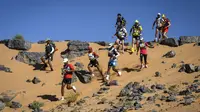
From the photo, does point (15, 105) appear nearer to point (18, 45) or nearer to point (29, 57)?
point (29, 57)

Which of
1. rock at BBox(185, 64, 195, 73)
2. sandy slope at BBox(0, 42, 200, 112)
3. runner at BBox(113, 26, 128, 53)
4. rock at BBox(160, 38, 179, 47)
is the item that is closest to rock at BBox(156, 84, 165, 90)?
sandy slope at BBox(0, 42, 200, 112)

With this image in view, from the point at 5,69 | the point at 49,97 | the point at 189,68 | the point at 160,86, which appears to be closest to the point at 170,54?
the point at 189,68

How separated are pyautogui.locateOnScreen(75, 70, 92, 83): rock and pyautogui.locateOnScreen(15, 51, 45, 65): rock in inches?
152

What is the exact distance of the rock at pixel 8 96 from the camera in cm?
1313

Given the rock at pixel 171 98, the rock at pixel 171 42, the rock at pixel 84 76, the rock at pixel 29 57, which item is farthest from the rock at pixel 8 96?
the rock at pixel 171 42

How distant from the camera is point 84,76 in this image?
1464 centimetres

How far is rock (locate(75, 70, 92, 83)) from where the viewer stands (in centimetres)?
1458

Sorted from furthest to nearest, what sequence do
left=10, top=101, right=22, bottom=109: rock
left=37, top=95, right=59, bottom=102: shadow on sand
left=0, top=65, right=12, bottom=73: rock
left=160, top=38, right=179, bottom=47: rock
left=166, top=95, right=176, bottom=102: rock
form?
left=160, top=38, right=179, bottom=47: rock
left=0, top=65, right=12, bottom=73: rock
left=37, top=95, right=59, bottom=102: shadow on sand
left=10, top=101, right=22, bottom=109: rock
left=166, top=95, right=176, bottom=102: rock

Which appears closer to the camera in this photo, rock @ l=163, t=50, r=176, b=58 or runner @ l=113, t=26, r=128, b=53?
rock @ l=163, t=50, r=176, b=58

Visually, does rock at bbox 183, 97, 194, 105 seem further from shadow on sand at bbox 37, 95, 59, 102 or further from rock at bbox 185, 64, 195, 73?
shadow on sand at bbox 37, 95, 59, 102

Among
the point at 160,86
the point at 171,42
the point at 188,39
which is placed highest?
the point at 188,39

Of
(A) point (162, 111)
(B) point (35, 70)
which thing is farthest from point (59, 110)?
(B) point (35, 70)

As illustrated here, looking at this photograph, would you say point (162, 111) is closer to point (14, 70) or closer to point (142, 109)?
point (142, 109)

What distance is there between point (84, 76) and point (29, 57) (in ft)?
16.0
